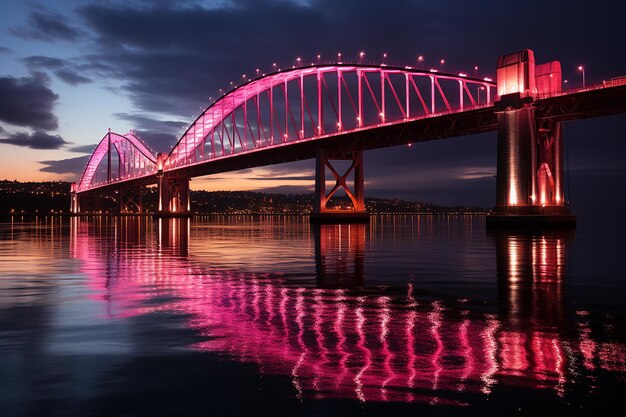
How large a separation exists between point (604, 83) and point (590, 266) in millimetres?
45522

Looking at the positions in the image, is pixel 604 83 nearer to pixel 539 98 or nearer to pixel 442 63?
pixel 539 98

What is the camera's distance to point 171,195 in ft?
496

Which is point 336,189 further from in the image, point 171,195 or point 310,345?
point 310,345

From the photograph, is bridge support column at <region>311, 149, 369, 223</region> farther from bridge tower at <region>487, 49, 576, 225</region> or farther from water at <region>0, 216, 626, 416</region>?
water at <region>0, 216, 626, 416</region>

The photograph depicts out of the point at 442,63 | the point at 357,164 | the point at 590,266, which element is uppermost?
the point at 442,63

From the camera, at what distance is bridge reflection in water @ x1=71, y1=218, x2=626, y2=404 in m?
7.38

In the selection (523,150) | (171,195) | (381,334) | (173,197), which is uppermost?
(523,150)

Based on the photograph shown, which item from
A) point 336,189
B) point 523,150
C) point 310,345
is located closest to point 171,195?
point 336,189

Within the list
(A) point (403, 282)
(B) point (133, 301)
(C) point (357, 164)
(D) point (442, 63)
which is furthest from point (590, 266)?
(C) point (357, 164)

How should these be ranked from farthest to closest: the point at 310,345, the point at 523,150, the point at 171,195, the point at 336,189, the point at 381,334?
the point at 171,195, the point at 336,189, the point at 523,150, the point at 381,334, the point at 310,345

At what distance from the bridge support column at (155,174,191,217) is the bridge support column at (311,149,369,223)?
55.6 meters

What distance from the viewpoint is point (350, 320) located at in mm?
11414

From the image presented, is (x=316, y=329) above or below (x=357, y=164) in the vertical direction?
below

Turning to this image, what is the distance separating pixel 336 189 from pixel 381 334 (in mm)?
87612
